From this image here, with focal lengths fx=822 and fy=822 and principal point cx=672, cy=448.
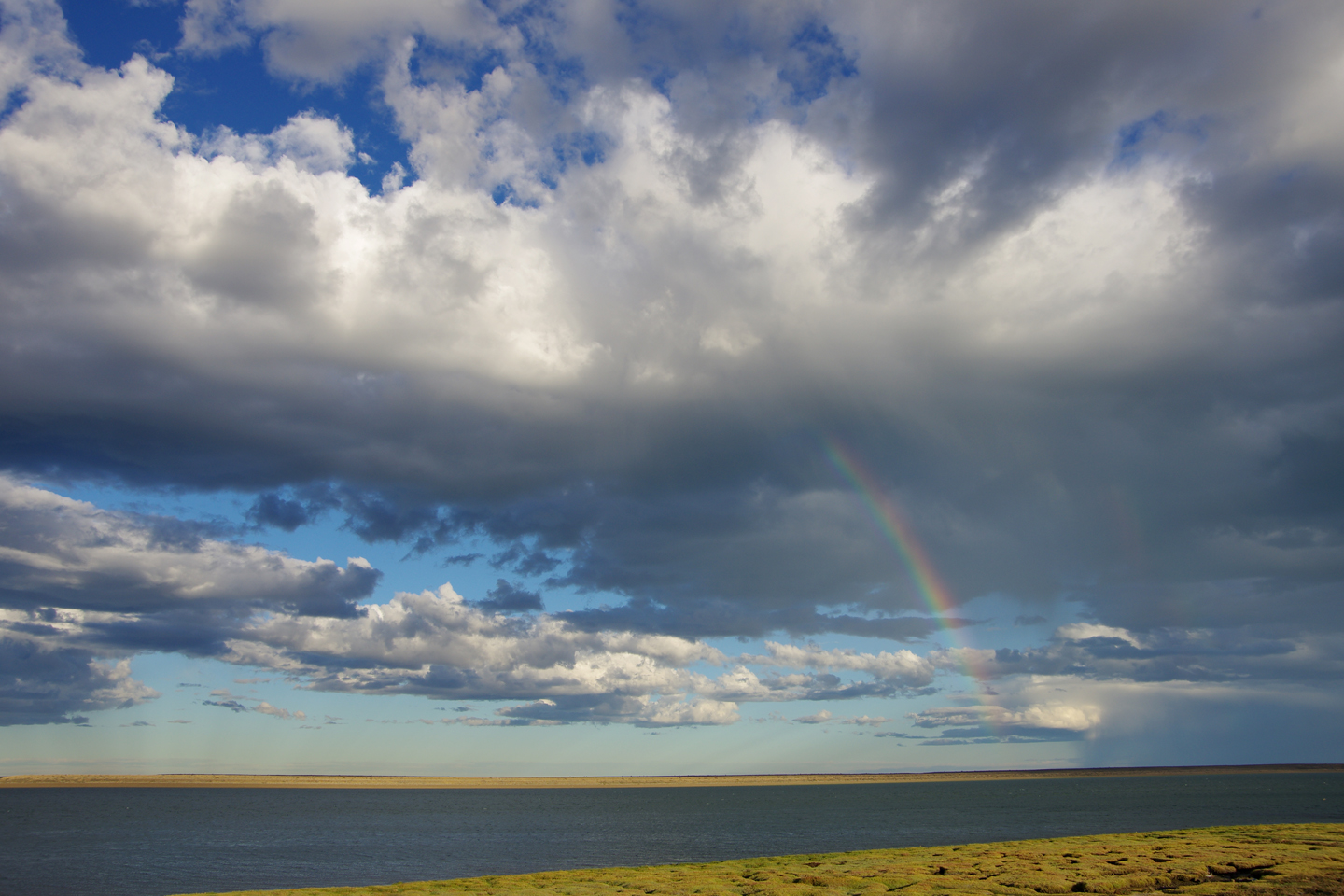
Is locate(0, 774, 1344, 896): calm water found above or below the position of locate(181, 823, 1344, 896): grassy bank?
below

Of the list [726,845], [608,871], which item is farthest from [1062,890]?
[726,845]

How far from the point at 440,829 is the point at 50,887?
216 ft

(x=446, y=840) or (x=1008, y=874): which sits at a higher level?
(x=1008, y=874)

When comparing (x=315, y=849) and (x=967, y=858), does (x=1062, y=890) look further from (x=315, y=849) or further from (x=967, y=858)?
(x=315, y=849)

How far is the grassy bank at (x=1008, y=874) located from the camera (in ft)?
108

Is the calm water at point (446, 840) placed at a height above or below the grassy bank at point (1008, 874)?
below

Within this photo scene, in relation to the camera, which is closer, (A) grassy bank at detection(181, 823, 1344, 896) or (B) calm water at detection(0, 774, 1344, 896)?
(A) grassy bank at detection(181, 823, 1344, 896)

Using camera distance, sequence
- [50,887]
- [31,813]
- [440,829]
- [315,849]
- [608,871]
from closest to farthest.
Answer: [608,871]
[50,887]
[315,849]
[440,829]
[31,813]

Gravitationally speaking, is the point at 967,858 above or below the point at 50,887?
above

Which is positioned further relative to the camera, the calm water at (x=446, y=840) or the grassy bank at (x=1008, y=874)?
the calm water at (x=446, y=840)

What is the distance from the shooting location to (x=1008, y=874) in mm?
36844

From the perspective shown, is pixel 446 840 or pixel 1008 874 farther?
pixel 446 840

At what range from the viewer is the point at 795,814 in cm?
14975

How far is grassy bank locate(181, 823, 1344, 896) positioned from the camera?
32938 millimetres
